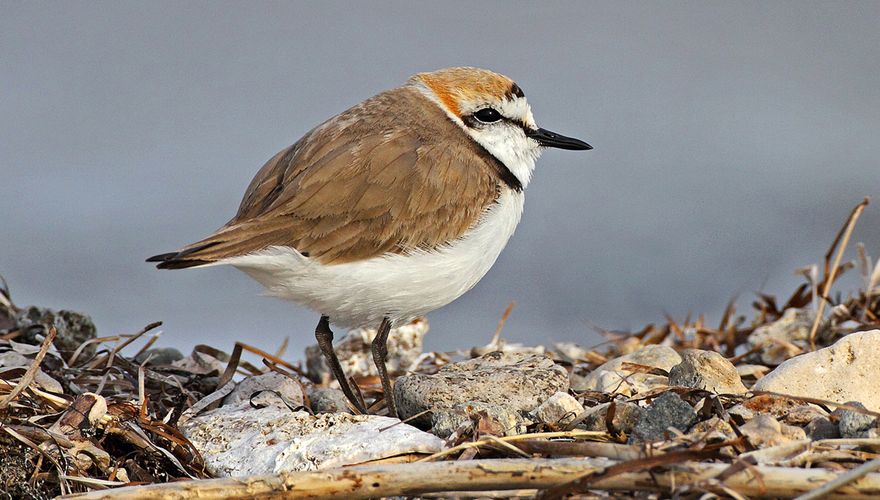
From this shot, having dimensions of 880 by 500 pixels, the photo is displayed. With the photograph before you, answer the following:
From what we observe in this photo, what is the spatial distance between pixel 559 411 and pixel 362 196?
49.0 inches

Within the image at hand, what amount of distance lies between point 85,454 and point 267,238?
1148 millimetres

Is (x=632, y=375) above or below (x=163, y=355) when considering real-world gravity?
above

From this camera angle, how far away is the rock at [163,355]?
507 centimetres

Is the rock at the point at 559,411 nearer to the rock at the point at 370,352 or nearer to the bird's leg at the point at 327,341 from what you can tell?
the bird's leg at the point at 327,341

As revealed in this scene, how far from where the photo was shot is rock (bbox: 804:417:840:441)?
10.4 ft

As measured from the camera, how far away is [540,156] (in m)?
5.05

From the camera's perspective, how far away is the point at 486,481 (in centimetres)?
263

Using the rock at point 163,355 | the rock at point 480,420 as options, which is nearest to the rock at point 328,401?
the rock at point 480,420

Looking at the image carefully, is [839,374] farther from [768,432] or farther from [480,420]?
[480,420]

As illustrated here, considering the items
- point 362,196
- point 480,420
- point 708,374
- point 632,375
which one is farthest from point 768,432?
point 362,196

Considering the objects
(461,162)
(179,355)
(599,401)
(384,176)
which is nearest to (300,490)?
(599,401)

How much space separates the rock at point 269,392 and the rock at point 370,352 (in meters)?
1.15

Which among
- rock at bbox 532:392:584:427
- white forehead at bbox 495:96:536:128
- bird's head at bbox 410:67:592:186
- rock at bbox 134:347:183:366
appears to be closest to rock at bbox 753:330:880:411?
rock at bbox 532:392:584:427

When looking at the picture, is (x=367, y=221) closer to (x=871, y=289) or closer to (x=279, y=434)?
(x=279, y=434)
